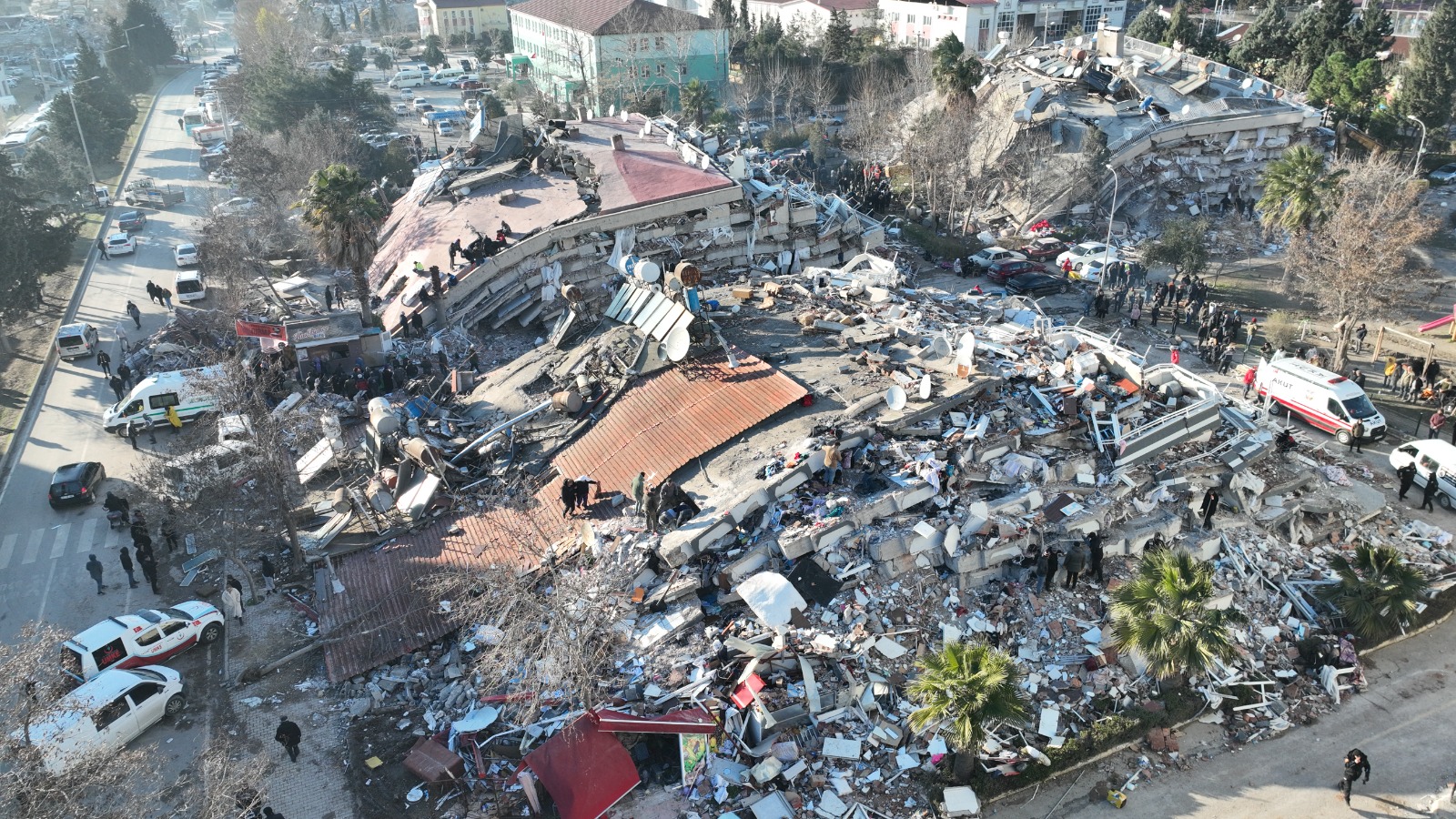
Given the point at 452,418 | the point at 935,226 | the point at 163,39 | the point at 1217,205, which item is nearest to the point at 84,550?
the point at 452,418

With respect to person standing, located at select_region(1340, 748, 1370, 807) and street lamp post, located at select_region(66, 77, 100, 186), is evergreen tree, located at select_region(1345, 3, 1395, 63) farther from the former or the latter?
street lamp post, located at select_region(66, 77, 100, 186)

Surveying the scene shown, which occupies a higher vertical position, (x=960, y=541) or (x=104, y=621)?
(x=960, y=541)

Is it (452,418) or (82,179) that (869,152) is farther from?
(82,179)

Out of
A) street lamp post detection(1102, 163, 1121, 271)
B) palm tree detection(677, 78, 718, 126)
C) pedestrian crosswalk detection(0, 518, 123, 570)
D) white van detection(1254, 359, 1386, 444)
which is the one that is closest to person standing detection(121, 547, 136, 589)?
pedestrian crosswalk detection(0, 518, 123, 570)

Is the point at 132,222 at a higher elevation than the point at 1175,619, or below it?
below


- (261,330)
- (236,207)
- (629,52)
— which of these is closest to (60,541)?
(261,330)

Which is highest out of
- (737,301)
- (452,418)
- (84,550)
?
(737,301)

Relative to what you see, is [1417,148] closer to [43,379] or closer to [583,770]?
[583,770]
